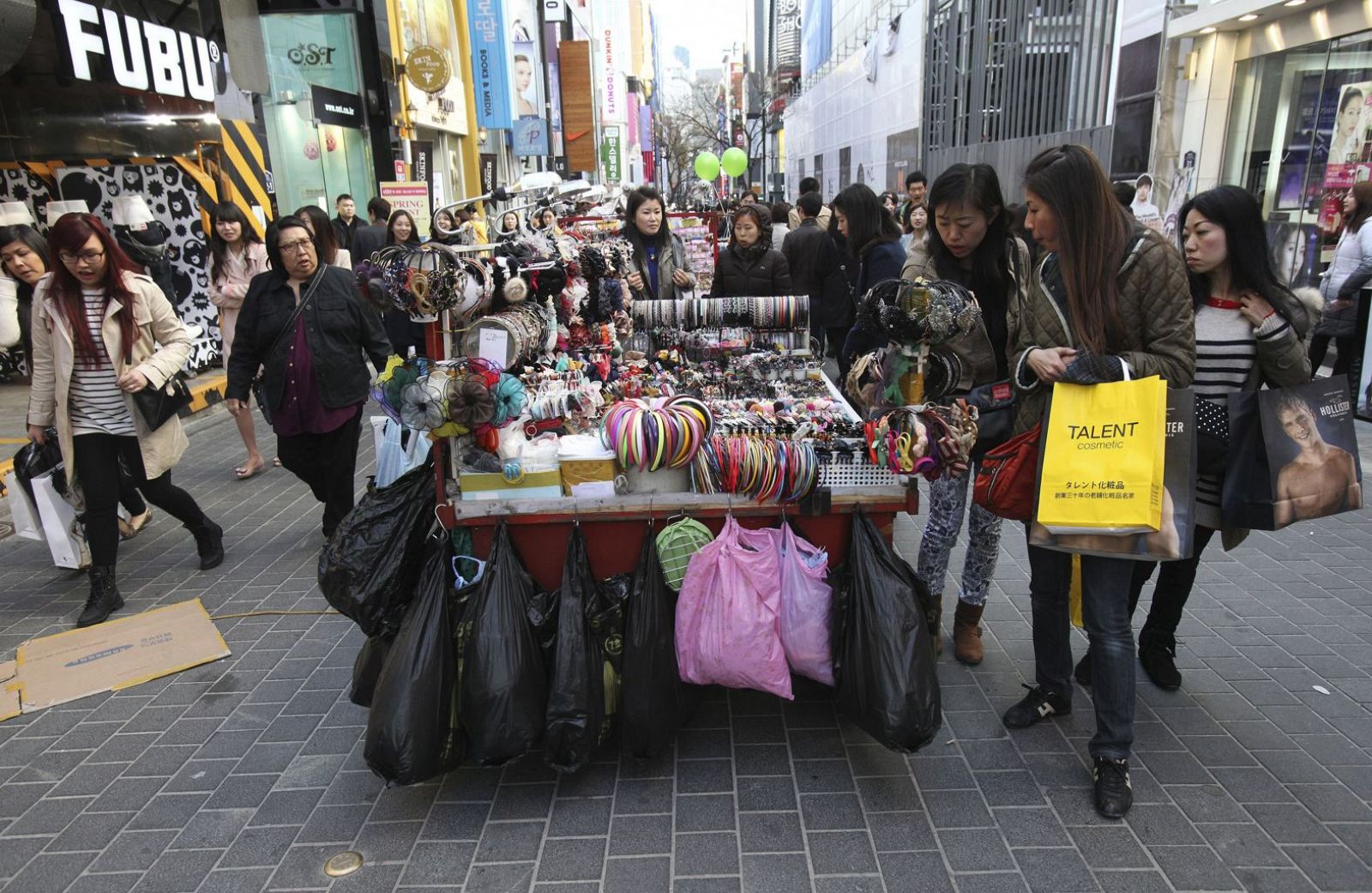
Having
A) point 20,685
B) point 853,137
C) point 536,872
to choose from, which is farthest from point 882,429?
point 853,137

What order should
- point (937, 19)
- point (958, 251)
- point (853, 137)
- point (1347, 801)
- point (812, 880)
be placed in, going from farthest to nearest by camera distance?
1. point (853, 137)
2. point (937, 19)
3. point (958, 251)
4. point (1347, 801)
5. point (812, 880)

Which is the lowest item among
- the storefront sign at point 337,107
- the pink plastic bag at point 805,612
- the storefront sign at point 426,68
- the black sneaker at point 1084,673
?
the black sneaker at point 1084,673

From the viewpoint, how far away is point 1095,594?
249 cm

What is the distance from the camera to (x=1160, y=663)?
3.16 m

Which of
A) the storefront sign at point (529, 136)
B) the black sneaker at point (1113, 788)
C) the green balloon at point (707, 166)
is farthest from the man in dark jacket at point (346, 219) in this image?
the storefront sign at point (529, 136)

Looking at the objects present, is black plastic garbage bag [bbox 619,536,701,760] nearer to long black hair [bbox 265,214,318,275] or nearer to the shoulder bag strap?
the shoulder bag strap

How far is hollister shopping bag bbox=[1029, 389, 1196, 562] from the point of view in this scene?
2.29 meters

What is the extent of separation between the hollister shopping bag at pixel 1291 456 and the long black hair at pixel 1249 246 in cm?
24

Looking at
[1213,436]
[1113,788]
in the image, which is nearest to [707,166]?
[1213,436]

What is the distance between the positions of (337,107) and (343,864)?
1211cm

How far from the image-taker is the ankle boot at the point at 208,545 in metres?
4.48

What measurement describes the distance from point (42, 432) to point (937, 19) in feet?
83.1

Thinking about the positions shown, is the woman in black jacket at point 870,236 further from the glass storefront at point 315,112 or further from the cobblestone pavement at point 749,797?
the glass storefront at point 315,112

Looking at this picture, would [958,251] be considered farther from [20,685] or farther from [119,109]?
[119,109]
